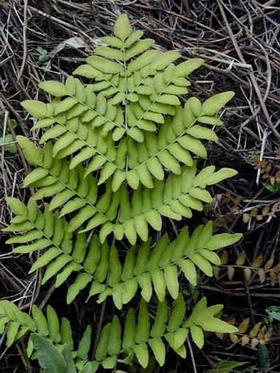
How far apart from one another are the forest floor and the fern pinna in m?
0.16

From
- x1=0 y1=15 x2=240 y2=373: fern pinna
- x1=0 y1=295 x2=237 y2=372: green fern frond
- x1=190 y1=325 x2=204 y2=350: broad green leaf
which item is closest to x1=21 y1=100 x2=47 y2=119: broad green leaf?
x1=0 y1=15 x2=240 y2=373: fern pinna

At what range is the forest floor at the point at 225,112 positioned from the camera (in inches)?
84.3

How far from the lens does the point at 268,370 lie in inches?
84.6

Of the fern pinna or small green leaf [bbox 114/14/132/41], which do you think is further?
small green leaf [bbox 114/14/132/41]

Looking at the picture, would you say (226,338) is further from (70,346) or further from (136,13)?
(136,13)

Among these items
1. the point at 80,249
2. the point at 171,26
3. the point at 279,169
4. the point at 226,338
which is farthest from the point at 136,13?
the point at 226,338

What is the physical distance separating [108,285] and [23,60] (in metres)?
0.77

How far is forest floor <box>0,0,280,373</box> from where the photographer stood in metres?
2.14

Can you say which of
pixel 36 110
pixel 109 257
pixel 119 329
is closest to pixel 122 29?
pixel 36 110

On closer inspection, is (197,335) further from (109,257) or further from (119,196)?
(119,196)

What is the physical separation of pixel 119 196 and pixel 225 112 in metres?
0.48

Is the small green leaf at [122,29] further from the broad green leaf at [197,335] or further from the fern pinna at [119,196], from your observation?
the broad green leaf at [197,335]

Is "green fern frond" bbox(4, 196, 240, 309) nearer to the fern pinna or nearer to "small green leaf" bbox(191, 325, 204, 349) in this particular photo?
the fern pinna

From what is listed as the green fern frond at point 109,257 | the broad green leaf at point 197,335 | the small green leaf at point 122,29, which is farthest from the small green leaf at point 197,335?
the small green leaf at point 122,29
